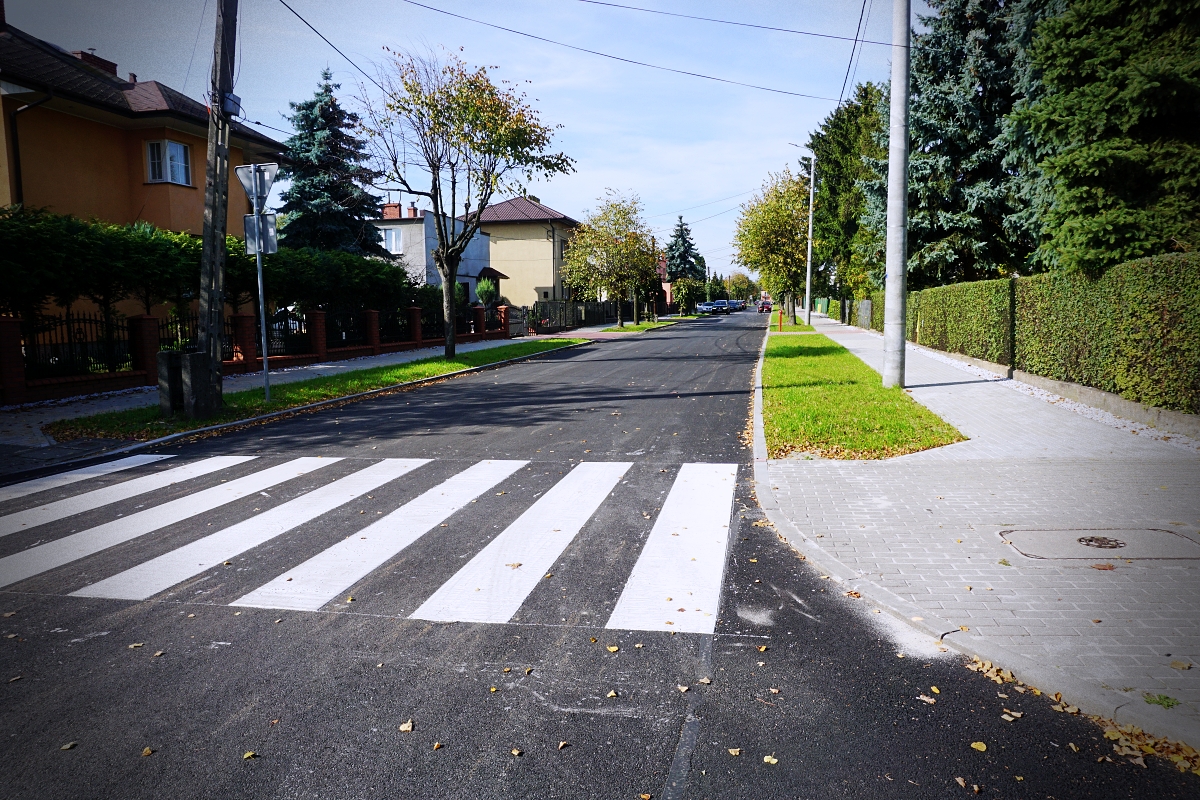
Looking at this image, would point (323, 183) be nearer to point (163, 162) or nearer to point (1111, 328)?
point (163, 162)

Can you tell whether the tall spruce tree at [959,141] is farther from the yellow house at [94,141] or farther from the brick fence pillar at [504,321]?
the yellow house at [94,141]

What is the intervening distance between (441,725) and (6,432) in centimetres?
1082

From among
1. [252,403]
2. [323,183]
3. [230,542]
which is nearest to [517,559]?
[230,542]

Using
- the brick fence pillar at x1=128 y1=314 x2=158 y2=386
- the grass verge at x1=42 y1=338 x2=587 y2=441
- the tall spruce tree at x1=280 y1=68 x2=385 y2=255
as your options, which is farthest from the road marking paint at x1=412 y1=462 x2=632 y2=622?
the tall spruce tree at x1=280 y1=68 x2=385 y2=255

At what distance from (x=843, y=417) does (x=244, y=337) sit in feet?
49.1

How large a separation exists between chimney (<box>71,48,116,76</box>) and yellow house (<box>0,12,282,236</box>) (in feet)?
4.38

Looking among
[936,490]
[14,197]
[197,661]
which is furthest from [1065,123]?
[14,197]

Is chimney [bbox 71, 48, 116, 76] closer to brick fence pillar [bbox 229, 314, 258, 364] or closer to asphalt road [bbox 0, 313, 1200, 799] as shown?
brick fence pillar [bbox 229, 314, 258, 364]

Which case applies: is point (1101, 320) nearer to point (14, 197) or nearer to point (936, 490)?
point (936, 490)

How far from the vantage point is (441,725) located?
3.33m

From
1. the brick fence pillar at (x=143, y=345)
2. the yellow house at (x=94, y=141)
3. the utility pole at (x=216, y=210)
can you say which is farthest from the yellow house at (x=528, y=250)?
the utility pole at (x=216, y=210)

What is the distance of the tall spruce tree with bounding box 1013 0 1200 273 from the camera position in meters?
11.5

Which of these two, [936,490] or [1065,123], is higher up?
[1065,123]

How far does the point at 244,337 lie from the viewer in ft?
62.4
